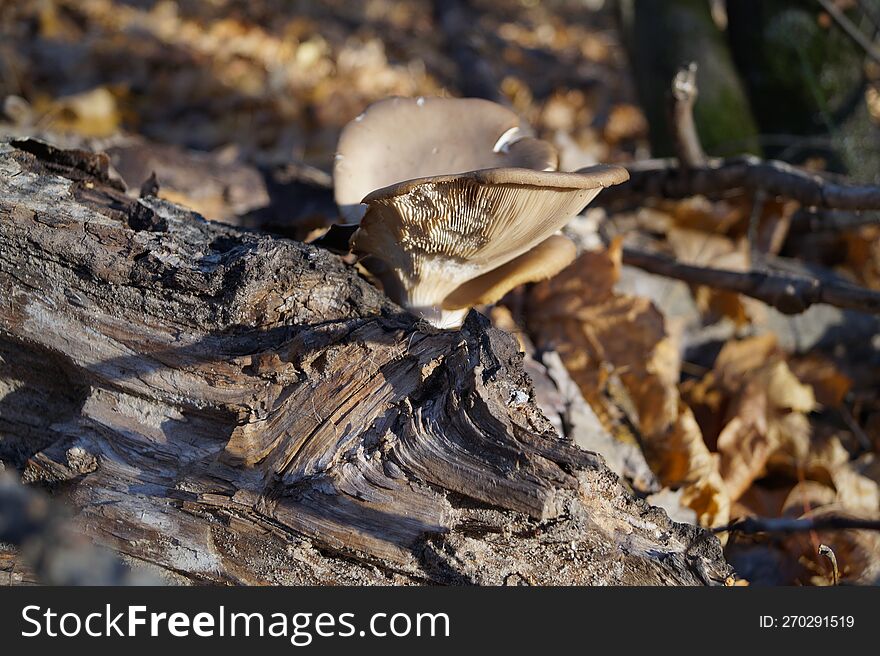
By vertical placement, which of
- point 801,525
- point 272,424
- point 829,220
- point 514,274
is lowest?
point 801,525

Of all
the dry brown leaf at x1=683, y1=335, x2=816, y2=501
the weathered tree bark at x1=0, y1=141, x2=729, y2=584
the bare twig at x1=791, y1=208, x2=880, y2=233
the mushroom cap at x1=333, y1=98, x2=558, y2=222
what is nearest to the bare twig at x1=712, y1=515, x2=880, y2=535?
the weathered tree bark at x1=0, y1=141, x2=729, y2=584

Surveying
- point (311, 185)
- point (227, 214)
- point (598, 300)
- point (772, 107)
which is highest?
point (772, 107)

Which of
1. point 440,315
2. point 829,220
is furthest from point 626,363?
point 829,220

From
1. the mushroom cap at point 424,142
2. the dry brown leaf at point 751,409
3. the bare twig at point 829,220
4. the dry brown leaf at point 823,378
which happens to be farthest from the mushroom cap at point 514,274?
the bare twig at point 829,220

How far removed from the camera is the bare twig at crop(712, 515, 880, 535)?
1.90 meters

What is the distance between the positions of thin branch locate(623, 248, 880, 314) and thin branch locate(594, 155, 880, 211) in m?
0.33

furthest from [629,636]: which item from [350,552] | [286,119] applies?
[286,119]

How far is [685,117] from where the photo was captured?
3.05m

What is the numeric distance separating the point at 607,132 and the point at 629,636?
5307 millimetres

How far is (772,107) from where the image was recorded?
4.69m

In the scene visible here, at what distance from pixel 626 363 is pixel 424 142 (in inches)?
48.5

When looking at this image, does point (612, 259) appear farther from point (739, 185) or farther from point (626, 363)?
point (739, 185)

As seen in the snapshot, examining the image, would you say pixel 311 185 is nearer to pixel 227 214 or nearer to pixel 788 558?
pixel 227 214

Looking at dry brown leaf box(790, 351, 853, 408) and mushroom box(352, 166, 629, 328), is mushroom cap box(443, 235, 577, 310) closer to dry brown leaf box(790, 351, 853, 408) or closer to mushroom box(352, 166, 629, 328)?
mushroom box(352, 166, 629, 328)
